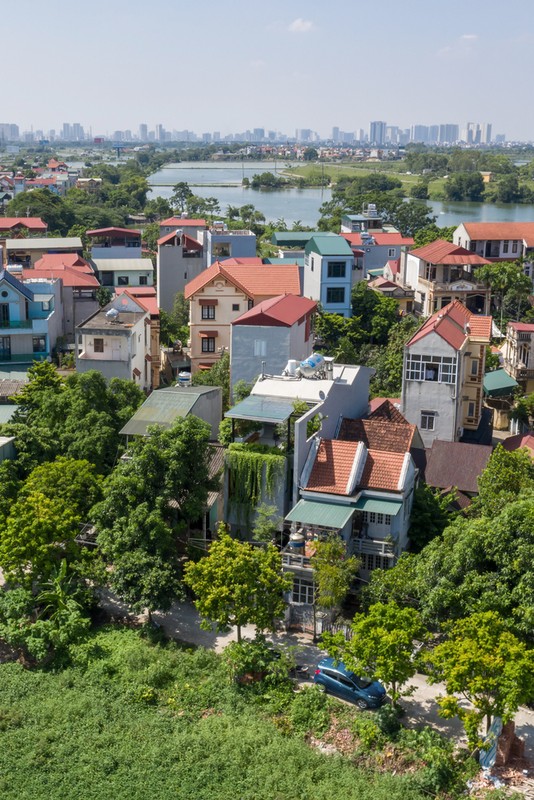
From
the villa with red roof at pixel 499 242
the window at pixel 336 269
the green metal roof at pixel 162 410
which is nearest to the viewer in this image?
the green metal roof at pixel 162 410

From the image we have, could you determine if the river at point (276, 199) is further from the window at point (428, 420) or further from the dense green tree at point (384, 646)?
the dense green tree at point (384, 646)

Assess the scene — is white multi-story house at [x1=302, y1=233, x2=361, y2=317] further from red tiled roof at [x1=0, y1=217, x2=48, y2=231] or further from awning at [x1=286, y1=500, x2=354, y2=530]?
red tiled roof at [x1=0, y1=217, x2=48, y2=231]

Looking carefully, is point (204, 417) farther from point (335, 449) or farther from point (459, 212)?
point (459, 212)

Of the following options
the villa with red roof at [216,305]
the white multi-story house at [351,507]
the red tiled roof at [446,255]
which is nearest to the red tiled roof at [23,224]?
the red tiled roof at [446,255]

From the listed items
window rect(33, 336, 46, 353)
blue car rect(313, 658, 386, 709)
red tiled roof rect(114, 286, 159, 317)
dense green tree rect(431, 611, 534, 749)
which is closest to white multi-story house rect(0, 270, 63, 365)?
window rect(33, 336, 46, 353)

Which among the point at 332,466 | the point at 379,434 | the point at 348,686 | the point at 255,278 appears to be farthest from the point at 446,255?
the point at 348,686

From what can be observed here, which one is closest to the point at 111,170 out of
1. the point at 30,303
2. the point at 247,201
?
the point at 247,201

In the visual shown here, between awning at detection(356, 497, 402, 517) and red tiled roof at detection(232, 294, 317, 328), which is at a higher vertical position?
red tiled roof at detection(232, 294, 317, 328)

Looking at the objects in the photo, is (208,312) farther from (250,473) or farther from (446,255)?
(250,473)
